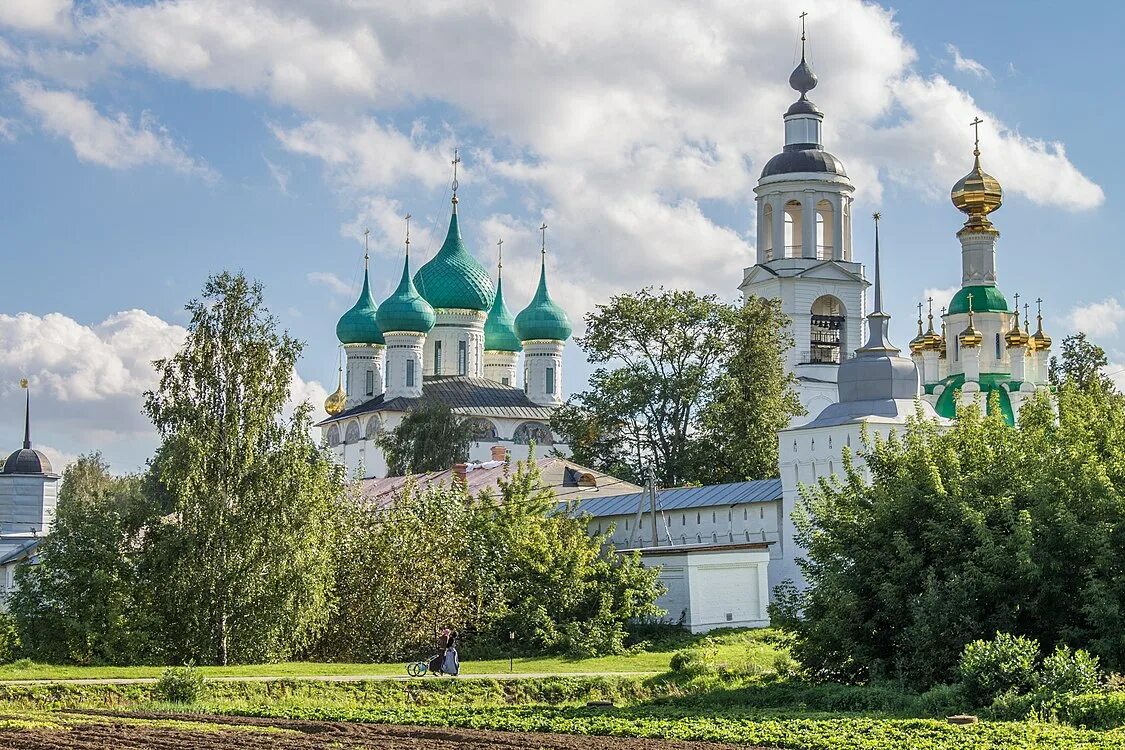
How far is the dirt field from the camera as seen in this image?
15.8 meters

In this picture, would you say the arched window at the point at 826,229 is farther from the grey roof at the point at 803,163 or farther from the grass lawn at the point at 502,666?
the grass lawn at the point at 502,666

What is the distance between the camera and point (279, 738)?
16.8 meters

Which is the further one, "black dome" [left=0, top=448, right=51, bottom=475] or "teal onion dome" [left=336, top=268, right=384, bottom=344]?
"teal onion dome" [left=336, top=268, right=384, bottom=344]

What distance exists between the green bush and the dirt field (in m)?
4.22

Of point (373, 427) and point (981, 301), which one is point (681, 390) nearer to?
point (981, 301)

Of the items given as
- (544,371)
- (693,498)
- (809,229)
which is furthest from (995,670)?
(544,371)

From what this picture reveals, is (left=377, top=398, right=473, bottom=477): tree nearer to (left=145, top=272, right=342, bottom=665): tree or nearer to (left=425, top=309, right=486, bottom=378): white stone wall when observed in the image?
(left=425, top=309, right=486, bottom=378): white stone wall

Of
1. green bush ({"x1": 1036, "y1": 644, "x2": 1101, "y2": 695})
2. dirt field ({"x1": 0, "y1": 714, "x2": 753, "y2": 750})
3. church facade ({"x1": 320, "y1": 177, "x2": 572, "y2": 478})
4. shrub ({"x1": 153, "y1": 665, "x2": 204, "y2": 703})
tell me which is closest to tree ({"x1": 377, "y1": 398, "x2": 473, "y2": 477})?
church facade ({"x1": 320, "y1": 177, "x2": 572, "y2": 478})

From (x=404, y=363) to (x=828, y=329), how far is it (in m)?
17.9

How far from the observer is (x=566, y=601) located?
3042cm

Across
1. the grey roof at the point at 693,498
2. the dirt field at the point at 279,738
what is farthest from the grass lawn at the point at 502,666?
the dirt field at the point at 279,738

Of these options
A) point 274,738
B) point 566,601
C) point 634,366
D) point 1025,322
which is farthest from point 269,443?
point 1025,322

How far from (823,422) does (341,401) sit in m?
39.5

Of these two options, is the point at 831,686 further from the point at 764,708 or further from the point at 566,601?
the point at 566,601
